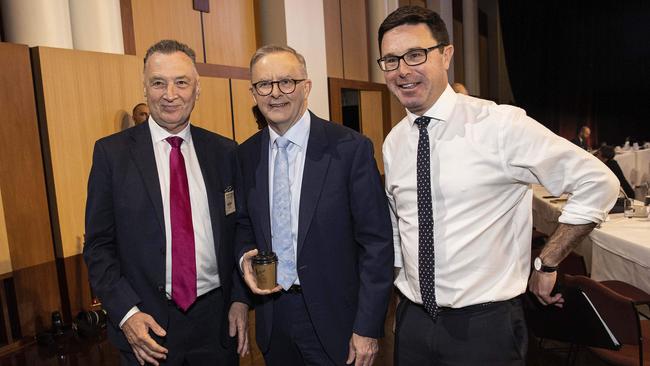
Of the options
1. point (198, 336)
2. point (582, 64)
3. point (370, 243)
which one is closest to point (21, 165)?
point (198, 336)

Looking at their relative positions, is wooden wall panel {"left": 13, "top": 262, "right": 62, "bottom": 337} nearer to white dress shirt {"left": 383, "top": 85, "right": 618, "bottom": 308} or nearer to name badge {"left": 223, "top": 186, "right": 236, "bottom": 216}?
name badge {"left": 223, "top": 186, "right": 236, "bottom": 216}

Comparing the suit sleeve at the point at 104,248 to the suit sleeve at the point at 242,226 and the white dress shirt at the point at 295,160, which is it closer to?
the suit sleeve at the point at 242,226

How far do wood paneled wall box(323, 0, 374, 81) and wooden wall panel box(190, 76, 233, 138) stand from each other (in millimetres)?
2060

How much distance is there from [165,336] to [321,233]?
0.64m

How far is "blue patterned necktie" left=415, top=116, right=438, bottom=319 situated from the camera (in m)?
1.62

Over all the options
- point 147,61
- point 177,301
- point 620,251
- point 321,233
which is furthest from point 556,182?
point 620,251

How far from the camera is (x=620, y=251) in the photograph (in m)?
3.15

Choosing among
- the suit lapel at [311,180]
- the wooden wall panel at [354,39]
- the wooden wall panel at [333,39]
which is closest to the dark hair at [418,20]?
the suit lapel at [311,180]

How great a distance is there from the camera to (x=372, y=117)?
24.7 feet

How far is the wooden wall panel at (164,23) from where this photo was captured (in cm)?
415

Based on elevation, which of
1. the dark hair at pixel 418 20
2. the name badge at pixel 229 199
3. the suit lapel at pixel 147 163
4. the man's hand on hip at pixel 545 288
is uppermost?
the dark hair at pixel 418 20

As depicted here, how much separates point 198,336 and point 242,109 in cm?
356

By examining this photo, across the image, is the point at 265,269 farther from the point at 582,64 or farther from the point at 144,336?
the point at 582,64

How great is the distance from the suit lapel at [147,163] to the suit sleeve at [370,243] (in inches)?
25.7
